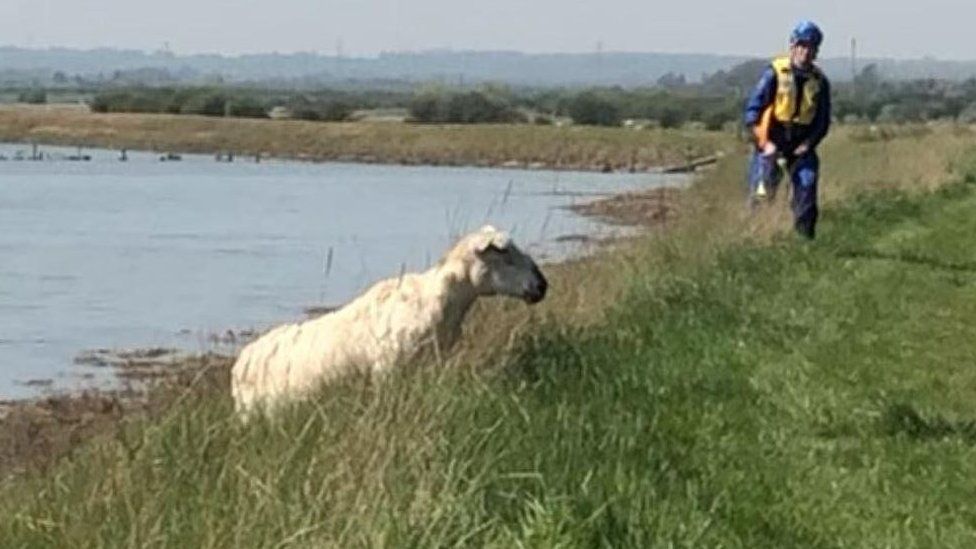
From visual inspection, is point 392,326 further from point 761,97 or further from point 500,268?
point 761,97

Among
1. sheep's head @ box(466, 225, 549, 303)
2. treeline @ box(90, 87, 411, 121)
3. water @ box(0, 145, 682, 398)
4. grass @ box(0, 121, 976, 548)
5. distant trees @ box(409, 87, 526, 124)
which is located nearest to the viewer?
grass @ box(0, 121, 976, 548)

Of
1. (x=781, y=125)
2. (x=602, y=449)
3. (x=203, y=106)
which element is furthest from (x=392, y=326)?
(x=203, y=106)

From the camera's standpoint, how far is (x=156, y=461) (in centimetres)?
966

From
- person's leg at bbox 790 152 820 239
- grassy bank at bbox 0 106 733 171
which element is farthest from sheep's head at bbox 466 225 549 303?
grassy bank at bbox 0 106 733 171

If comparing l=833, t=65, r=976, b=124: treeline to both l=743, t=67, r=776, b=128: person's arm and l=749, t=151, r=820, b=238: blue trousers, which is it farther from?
l=743, t=67, r=776, b=128: person's arm

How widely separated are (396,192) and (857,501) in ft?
197

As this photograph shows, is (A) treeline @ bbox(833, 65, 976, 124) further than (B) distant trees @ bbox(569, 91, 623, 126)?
No

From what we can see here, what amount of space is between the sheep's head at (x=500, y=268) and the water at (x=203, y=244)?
171 inches

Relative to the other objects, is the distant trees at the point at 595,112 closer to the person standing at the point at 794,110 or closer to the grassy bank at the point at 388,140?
the grassy bank at the point at 388,140

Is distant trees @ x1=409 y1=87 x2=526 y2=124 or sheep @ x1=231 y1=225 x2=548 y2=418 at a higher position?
sheep @ x1=231 y1=225 x2=548 y2=418

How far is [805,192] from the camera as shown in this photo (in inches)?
820

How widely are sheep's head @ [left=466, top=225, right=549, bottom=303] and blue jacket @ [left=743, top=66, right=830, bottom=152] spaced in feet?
20.5

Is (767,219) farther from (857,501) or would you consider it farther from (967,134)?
(967,134)

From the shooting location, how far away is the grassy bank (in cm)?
10250
